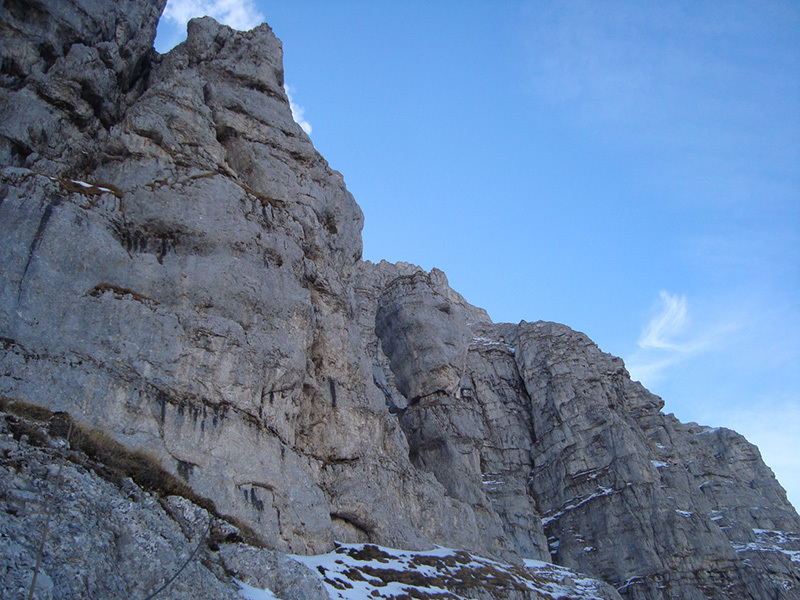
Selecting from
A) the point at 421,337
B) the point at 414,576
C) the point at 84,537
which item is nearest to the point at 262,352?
the point at 414,576

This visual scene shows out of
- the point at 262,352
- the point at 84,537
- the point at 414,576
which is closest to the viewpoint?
the point at 84,537

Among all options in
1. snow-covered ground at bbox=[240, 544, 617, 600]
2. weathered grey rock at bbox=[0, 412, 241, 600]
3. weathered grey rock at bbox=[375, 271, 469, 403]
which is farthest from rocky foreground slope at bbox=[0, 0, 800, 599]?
weathered grey rock at bbox=[0, 412, 241, 600]

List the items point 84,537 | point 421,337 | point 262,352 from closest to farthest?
point 84,537, point 262,352, point 421,337

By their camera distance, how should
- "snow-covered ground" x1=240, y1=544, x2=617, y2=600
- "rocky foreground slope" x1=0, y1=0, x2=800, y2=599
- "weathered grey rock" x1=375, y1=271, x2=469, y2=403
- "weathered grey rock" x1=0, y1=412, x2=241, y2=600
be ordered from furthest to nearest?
"weathered grey rock" x1=375, y1=271, x2=469, y2=403, "snow-covered ground" x1=240, y1=544, x2=617, y2=600, "rocky foreground slope" x1=0, y1=0, x2=800, y2=599, "weathered grey rock" x1=0, y1=412, x2=241, y2=600

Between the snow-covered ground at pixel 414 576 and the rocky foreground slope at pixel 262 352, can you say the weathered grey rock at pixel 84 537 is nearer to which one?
the snow-covered ground at pixel 414 576

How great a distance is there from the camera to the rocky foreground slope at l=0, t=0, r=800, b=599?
29.0 m

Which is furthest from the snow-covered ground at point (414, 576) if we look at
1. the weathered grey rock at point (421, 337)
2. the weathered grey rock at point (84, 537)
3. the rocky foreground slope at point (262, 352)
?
the weathered grey rock at point (421, 337)

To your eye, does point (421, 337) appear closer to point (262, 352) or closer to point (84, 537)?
point (262, 352)

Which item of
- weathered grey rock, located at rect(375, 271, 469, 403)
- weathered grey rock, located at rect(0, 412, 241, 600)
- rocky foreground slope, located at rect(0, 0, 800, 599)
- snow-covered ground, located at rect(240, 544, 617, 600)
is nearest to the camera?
weathered grey rock, located at rect(0, 412, 241, 600)

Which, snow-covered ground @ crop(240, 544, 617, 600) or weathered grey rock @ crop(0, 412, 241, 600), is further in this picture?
snow-covered ground @ crop(240, 544, 617, 600)

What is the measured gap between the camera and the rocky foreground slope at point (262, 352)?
29.0m

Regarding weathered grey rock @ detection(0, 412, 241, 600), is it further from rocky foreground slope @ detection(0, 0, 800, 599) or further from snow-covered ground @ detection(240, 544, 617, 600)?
rocky foreground slope @ detection(0, 0, 800, 599)

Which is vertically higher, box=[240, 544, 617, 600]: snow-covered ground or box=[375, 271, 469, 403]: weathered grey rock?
box=[375, 271, 469, 403]: weathered grey rock

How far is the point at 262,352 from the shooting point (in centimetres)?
3419
